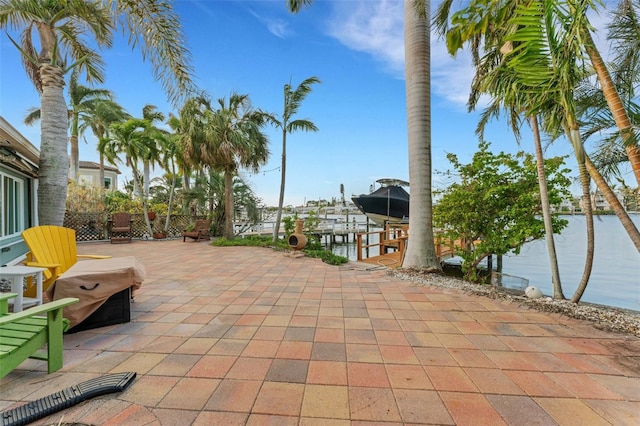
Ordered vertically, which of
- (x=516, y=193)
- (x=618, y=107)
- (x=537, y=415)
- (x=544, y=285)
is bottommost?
(x=544, y=285)

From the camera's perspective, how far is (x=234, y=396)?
182 cm

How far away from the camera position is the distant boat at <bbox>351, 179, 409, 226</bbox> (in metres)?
16.0

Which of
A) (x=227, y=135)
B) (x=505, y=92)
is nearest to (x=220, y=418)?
(x=505, y=92)

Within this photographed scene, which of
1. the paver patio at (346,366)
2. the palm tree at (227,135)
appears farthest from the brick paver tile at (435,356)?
the palm tree at (227,135)

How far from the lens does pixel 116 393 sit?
6.00 ft

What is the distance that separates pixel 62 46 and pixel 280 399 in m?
7.87

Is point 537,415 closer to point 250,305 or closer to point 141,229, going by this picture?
point 250,305

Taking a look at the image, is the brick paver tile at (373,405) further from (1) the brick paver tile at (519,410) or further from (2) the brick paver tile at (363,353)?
(1) the brick paver tile at (519,410)

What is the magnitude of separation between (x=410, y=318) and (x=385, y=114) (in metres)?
8.78

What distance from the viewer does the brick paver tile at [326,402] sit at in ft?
5.49

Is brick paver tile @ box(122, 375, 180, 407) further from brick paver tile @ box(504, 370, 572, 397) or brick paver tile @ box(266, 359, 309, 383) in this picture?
brick paver tile @ box(504, 370, 572, 397)

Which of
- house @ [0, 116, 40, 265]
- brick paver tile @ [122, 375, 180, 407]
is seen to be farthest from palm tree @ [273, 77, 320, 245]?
brick paver tile @ [122, 375, 180, 407]

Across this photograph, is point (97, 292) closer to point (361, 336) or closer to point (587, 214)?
point (361, 336)

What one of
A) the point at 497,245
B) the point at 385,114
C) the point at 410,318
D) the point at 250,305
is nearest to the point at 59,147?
the point at 250,305
